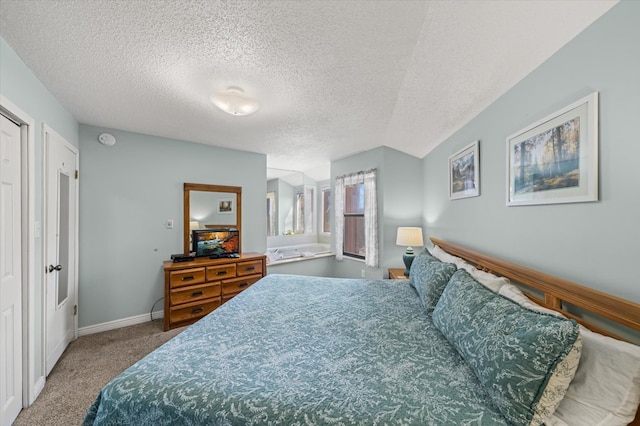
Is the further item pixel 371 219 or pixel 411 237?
pixel 371 219

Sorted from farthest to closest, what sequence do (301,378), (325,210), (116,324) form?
1. (325,210)
2. (116,324)
3. (301,378)

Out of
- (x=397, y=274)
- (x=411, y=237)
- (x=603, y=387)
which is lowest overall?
(x=397, y=274)

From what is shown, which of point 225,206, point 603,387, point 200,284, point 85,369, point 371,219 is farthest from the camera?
point 371,219

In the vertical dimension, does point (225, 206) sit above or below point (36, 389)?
above

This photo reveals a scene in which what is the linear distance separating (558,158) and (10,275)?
11.0 ft

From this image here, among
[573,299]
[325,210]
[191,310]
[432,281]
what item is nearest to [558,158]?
[573,299]

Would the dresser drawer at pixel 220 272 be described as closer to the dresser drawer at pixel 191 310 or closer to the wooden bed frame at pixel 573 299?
the dresser drawer at pixel 191 310

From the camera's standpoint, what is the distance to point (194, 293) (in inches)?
115

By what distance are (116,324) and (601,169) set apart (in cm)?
440

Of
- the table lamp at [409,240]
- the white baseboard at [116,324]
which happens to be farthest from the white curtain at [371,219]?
the white baseboard at [116,324]

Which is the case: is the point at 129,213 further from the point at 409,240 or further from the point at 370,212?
the point at 409,240

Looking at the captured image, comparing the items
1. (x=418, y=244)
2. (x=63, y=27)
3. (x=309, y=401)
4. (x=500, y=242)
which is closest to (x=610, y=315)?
(x=500, y=242)

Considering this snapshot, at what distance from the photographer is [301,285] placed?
7.52 feet

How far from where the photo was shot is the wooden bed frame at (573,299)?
2.81ft
